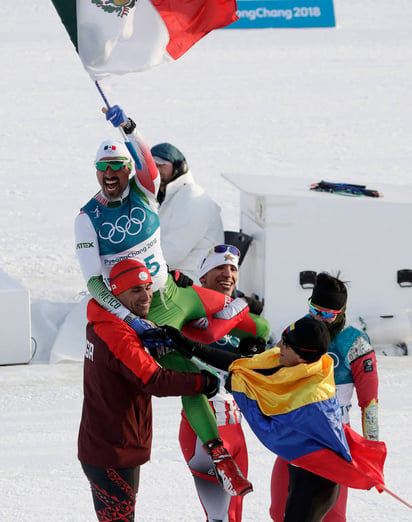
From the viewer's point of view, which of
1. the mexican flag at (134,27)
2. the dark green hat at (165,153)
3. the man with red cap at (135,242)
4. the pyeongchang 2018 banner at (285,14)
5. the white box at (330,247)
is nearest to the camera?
the man with red cap at (135,242)

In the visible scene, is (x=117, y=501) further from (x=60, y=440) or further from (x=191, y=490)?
(x=60, y=440)

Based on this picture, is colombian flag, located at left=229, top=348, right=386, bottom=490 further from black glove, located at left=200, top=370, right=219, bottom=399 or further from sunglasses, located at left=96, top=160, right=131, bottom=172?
sunglasses, located at left=96, top=160, right=131, bottom=172

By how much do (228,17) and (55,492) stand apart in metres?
3.20

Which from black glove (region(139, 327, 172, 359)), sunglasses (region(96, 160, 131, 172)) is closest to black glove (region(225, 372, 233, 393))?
black glove (region(139, 327, 172, 359))

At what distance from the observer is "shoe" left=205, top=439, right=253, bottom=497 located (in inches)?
180

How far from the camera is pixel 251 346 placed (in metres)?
5.33

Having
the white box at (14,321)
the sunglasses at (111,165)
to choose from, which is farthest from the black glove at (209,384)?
the white box at (14,321)

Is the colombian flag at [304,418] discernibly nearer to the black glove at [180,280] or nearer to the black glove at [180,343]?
the black glove at [180,343]

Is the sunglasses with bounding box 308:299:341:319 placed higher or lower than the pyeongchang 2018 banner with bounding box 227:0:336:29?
higher

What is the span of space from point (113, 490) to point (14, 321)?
397 cm

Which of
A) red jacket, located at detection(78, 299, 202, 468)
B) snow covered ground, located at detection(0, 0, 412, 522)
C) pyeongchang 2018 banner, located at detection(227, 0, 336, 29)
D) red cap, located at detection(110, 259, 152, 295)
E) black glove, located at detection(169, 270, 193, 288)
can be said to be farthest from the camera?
pyeongchang 2018 banner, located at detection(227, 0, 336, 29)

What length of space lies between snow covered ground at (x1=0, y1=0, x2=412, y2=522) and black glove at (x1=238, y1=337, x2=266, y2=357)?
1321 millimetres

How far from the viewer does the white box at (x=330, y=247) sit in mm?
9008

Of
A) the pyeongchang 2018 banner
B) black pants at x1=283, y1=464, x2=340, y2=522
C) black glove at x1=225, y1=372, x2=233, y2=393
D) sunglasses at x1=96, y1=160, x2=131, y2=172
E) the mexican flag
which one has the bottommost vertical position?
the pyeongchang 2018 banner
